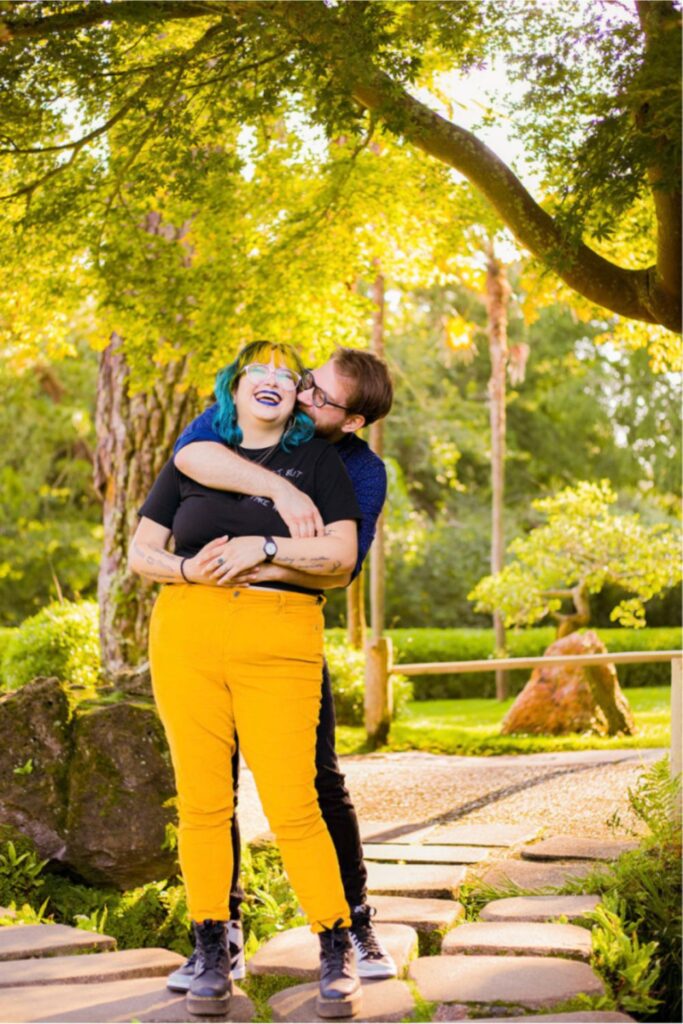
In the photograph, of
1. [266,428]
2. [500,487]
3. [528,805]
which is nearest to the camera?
[266,428]

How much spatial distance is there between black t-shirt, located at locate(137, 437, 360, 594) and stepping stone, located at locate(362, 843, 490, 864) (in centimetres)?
214

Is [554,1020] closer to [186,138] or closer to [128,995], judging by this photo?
[128,995]

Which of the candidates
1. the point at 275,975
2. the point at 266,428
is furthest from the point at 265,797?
the point at 266,428

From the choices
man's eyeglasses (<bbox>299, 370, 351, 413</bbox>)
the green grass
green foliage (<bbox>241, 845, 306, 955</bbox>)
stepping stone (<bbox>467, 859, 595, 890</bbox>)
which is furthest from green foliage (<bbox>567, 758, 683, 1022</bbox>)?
the green grass

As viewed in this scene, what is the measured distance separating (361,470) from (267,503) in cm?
37

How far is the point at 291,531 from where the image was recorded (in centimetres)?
286

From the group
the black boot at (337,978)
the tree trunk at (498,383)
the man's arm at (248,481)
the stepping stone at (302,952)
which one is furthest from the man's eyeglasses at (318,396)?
the tree trunk at (498,383)

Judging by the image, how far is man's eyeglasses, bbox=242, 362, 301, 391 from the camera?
9.81 ft

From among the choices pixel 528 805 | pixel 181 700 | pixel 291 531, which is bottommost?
pixel 528 805

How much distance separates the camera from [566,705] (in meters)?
9.81

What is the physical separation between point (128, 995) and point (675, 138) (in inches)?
107

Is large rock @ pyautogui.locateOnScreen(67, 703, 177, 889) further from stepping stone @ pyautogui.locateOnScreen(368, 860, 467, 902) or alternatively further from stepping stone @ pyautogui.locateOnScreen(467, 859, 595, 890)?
stepping stone @ pyautogui.locateOnScreen(467, 859, 595, 890)

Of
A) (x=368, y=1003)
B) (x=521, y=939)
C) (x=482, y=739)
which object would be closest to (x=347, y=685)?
(x=482, y=739)

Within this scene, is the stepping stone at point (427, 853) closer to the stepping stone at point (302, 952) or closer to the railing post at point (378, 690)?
the stepping stone at point (302, 952)
